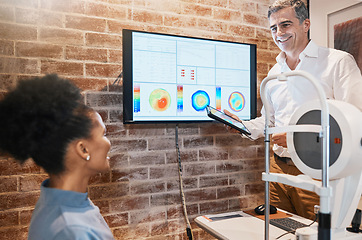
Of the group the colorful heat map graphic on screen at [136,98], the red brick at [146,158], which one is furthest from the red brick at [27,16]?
the red brick at [146,158]

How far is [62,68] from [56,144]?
1136 millimetres

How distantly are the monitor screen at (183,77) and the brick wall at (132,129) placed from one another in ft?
0.42

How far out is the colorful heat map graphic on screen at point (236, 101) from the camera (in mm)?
2299

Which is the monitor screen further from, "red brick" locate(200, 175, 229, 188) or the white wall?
the white wall

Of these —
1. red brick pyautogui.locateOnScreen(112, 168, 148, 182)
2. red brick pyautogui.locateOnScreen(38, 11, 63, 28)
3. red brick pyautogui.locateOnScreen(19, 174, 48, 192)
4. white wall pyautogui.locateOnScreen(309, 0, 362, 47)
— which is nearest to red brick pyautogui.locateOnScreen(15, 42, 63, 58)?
red brick pyautogui.locateOnScreen(38, 11, 63, 28)

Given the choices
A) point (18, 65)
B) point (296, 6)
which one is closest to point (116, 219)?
point (18, 65)

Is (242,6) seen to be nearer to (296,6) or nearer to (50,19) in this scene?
(296,6)

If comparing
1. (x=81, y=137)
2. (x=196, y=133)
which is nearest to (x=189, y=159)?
(x=196, y=133)

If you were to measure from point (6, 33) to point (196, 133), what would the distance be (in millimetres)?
1412

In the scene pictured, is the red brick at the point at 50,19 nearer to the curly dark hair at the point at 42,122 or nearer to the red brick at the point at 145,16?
the red brick at the point at 145,16

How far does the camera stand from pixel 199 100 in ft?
7.20

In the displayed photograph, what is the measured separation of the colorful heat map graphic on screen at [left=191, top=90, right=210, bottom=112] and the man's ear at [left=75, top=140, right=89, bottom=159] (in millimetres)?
1289

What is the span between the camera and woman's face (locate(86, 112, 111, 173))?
98 cm

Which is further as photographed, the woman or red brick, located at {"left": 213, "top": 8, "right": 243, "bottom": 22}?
red brick, located at {"left": 213, "top": 8, "right": 243, "bottom": 22}
